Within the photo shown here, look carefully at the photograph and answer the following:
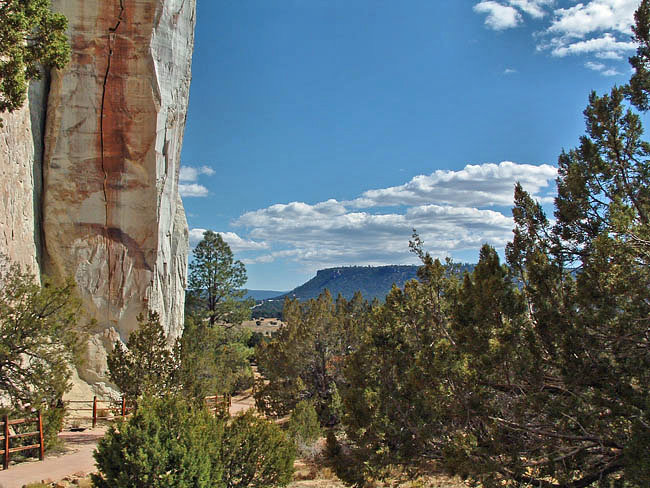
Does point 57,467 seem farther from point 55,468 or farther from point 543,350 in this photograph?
point 543,350

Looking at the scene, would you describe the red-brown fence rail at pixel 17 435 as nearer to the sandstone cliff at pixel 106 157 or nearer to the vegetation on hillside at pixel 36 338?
the vegetation on hillside at pixel 36 338

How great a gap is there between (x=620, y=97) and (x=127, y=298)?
68.3 feet

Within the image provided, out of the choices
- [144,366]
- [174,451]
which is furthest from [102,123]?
[174,451]

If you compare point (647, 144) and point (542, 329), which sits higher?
point (647, 144)

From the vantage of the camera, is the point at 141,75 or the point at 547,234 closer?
the point at 547,234

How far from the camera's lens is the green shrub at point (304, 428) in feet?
56.1

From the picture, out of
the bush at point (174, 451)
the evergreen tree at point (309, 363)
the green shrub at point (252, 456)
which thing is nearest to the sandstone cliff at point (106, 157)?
the evergreen tree at point (309, 363)

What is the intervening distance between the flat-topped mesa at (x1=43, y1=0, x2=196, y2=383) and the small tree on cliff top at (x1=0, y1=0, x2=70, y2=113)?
1347 centimetres

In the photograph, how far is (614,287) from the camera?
5840 millimetres

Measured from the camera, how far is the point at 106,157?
22000 millimetres

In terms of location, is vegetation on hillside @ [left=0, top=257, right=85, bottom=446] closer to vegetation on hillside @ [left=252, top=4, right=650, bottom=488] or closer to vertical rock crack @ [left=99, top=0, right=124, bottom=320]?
vegetation on hillside @ [left=252, top=4, right=650, bottom=488]

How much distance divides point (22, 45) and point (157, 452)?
7108mm

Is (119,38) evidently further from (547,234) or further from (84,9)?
(547,234)

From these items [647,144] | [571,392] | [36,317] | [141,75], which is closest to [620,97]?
[647,144]
